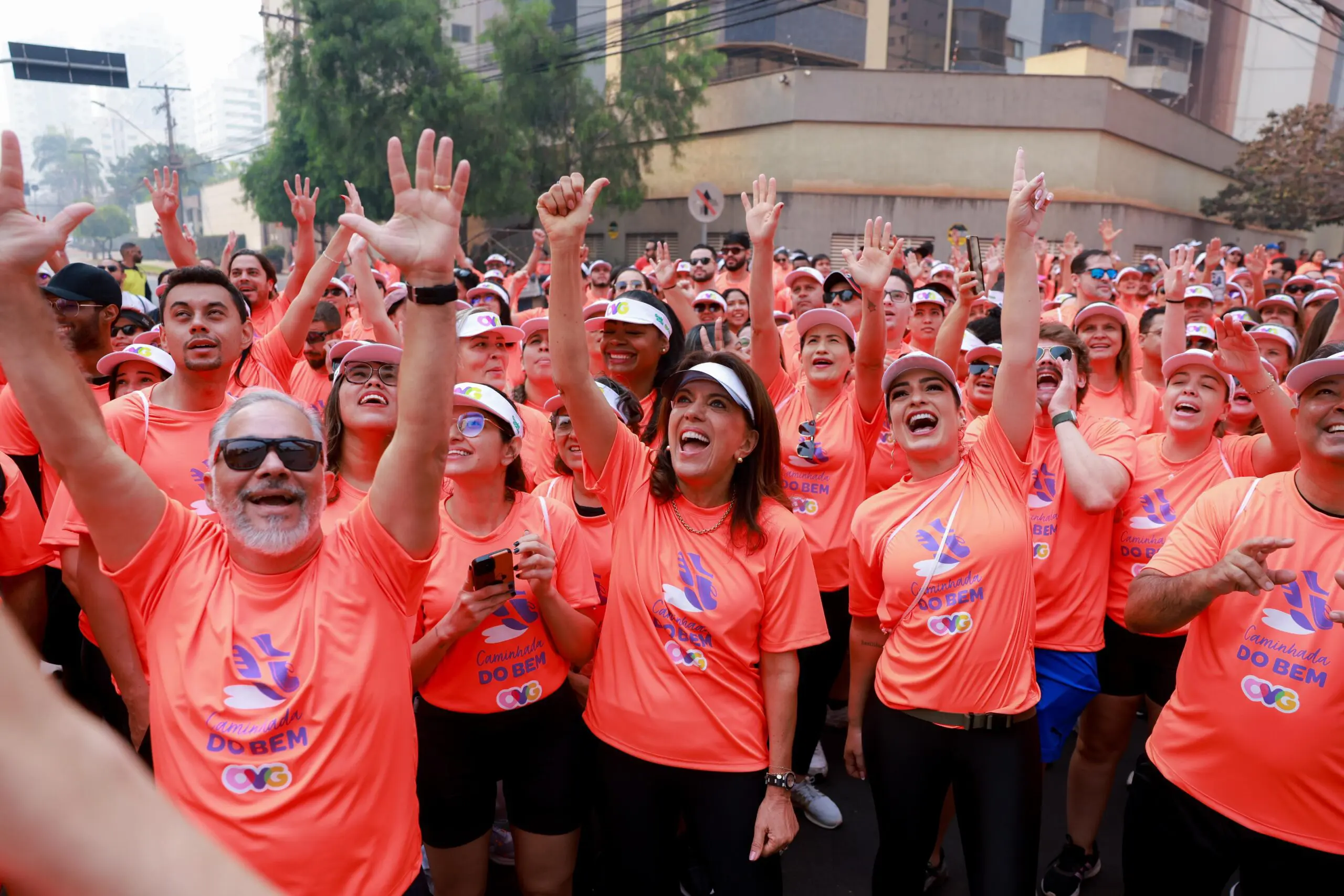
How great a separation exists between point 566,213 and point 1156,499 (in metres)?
2.78

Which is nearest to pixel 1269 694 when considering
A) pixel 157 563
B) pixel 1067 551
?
pixel 1067 551

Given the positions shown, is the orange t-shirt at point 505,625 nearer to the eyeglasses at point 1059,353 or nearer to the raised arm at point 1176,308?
the eyeglasses at point 1059,353

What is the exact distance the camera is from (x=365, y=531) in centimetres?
237

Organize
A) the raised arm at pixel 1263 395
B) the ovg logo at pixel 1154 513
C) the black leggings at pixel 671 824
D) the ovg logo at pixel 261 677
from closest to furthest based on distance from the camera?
the ovg logo at pixel 261 677
the black leggings at pixel 671 824
the raised arm at pixel 1263 395
the ovg logo at pixel 1154 513

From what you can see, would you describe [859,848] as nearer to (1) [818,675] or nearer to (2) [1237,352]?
(1) [818,675]

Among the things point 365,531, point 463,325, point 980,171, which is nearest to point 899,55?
point 980,171

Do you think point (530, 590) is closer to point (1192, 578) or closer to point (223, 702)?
point (223, 702)

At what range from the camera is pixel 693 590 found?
2895 mm

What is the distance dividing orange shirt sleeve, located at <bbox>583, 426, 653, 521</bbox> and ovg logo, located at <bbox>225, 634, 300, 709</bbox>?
124cm

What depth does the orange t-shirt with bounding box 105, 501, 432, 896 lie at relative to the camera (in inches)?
84.1

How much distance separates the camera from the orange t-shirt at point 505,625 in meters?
2.97

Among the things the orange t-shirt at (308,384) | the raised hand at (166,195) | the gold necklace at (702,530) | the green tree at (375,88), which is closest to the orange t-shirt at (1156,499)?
the gold necklace at (702,530)

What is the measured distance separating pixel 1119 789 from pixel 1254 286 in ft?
24.2

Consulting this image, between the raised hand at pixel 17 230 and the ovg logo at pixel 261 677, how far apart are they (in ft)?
3.24
